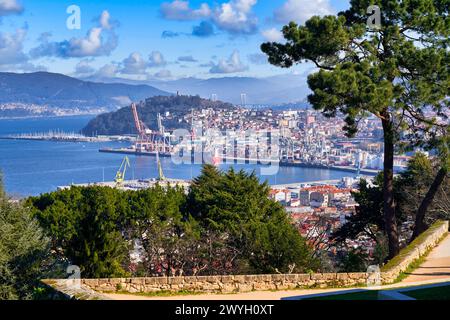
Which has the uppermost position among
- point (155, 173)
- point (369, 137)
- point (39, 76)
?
point (39, 76)

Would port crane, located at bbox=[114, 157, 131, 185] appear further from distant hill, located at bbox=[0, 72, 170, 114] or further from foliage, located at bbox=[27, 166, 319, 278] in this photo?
distant hill, located at bbox=[0, 72, 170, 114]

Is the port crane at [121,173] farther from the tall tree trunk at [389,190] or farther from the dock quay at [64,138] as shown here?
the dock quay at [64,138]

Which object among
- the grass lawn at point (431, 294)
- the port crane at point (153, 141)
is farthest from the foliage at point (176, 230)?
the port crane at point (153, 141)

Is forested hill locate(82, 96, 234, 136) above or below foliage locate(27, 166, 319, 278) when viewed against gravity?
above

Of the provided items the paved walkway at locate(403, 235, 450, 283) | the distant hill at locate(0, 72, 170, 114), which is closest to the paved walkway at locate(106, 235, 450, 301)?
the paved walkway at locate(403, 235, 450, 283)

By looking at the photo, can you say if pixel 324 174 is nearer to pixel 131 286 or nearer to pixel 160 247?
pixel 160 247

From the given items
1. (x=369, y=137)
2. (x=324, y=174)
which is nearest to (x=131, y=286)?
(x=324, y=174)
